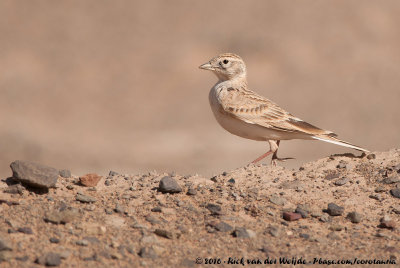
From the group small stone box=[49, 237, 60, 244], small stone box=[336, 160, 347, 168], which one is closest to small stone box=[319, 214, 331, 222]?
small stone box=[336, 160, 347, 168]

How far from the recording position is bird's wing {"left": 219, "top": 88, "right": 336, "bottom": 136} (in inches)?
374

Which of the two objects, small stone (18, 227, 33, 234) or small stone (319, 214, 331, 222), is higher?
small stone (319, 214, 331, 222)

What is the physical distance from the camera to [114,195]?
7.39m

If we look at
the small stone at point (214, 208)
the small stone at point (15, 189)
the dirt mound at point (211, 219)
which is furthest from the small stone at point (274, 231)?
the small stone at point (15, 189)

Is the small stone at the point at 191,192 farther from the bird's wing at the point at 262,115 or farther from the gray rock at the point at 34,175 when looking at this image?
the bird's wing at the point at 262,115

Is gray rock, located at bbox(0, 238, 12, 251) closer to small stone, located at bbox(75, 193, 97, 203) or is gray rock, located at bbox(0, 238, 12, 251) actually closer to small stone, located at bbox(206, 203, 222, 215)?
small stone, located at bbox(75, 193, 97, 203)

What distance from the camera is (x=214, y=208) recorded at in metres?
7.05

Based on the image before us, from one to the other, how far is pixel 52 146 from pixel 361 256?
52.3 feet

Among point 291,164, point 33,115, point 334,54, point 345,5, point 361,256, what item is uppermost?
point 345,5

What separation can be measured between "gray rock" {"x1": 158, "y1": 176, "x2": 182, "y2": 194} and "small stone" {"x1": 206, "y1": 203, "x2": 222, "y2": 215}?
488mm

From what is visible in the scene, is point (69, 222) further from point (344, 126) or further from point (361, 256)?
point (344, 126)

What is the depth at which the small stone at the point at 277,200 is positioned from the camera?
739cm

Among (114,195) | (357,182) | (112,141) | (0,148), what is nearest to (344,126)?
(112,141)

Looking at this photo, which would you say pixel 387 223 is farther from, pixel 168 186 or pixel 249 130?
pixel 249 130
